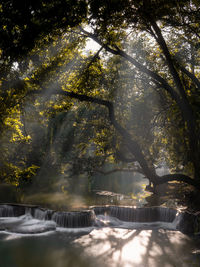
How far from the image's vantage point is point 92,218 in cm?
1653

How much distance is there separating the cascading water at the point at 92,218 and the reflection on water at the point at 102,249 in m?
0.98

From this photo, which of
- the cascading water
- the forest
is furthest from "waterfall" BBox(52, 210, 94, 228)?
the forest

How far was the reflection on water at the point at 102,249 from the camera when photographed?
431 inches

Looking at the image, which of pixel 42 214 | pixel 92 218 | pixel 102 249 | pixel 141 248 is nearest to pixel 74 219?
pixel 92 218

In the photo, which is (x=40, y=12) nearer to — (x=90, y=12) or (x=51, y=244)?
(x=90, y=12)

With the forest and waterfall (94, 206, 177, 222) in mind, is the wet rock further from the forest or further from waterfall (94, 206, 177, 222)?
the forest

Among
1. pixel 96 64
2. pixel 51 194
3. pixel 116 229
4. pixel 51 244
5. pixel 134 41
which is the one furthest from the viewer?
pixel 51 194

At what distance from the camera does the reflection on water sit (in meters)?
11.0

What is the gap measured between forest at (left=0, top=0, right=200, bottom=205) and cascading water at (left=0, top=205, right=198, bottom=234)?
338 centimetres

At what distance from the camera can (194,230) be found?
14336mm

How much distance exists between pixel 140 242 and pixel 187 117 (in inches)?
275

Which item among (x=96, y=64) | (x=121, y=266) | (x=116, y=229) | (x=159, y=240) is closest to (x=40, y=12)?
(x=96, y=64)

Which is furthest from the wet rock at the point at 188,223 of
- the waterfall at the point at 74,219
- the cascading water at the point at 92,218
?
the waterfall at the point at 74,219

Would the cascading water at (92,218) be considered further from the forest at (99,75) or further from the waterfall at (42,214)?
the forest at (99,75)
